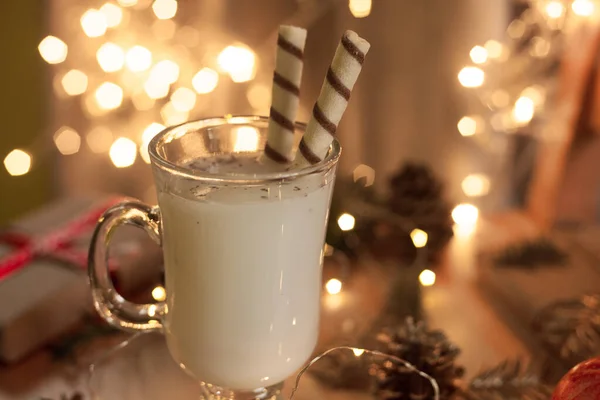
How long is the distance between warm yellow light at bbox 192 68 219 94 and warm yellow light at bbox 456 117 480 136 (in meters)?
Answer: 0.65

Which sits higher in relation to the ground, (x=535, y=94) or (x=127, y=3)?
(x=127, y=3)

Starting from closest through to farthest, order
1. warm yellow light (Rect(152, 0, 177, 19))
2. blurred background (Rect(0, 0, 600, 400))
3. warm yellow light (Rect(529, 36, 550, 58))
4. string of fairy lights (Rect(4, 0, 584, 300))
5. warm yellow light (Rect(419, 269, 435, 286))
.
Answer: blurred background (Rect(0, 0, 600, 400)) → warm yellow light (Rect(419, 269, 435, 286)) → warm yellow light (Rect(529, 36, 550, 58)) → string of fairy lights (Rect(4, 0, 584, 300)) → warm yellow light (Rect(152, 0, 177, 19))

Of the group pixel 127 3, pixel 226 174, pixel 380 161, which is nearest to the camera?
pixel 226 174

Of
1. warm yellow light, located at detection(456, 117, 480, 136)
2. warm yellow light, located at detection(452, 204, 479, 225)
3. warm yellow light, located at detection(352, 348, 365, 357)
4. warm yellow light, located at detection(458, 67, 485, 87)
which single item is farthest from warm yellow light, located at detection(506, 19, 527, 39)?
warm yellow light, located at detection(352, 348, 365, 357)

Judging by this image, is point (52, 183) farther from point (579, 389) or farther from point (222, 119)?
point (579, 389)

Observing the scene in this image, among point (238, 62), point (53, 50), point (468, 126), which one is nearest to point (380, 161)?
point (468, 126)

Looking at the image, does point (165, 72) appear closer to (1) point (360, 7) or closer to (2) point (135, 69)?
(2) point (135, 69)

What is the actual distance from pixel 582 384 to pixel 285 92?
449 mm

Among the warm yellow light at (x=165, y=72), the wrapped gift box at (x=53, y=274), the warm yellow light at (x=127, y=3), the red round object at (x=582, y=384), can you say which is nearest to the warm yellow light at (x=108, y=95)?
the warm yellow light at (x=165, y=72)

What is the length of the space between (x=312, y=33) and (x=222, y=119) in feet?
2.82

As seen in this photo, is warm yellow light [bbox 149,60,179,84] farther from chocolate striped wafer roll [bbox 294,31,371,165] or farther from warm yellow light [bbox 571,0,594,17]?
chocolate striped wafer roll [bbox 294,31,371,165]

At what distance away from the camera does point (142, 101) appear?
5.63 ft

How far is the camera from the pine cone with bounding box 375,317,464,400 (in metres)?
0.79

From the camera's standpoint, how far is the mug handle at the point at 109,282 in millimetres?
737
